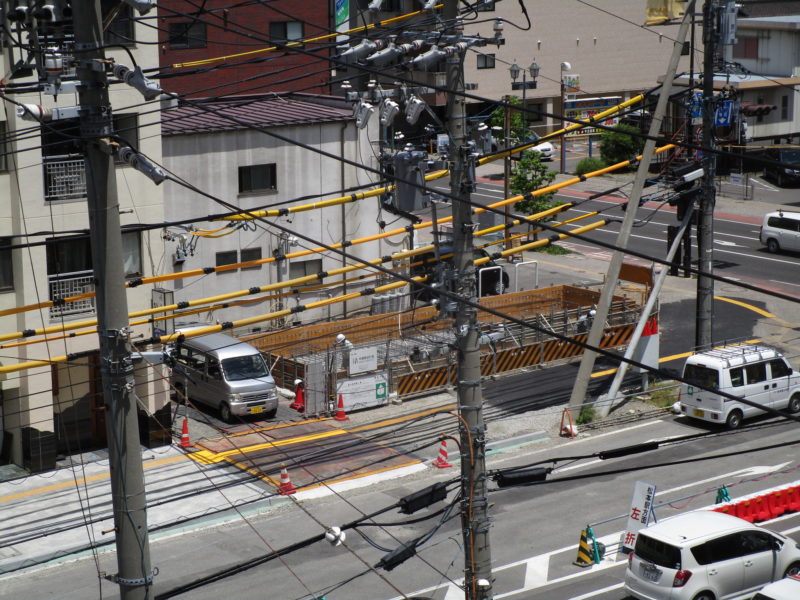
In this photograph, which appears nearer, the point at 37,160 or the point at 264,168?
the point at 37,160

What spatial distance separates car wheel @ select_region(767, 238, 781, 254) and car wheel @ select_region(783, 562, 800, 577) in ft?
90.4

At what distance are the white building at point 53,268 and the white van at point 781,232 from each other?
27.2 meters

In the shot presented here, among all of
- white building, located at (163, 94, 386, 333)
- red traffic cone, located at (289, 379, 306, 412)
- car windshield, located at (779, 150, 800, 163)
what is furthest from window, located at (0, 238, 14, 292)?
car windshield, located at (779, 150, 800, 163)

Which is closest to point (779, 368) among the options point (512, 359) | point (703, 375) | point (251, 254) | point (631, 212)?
point (703, 375)

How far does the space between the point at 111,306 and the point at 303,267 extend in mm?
24146

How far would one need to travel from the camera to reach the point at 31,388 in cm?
2281

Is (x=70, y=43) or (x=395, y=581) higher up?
(x=70, y=43)

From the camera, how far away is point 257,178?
32.2 m

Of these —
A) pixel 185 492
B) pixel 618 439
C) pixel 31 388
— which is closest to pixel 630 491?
pixel 618 439

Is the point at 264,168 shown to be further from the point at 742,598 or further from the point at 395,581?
the point at 742,598

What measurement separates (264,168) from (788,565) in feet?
65.8

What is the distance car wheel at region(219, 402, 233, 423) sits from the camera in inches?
1014

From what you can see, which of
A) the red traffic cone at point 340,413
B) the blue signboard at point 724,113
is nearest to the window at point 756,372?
the blue signboard at point 724,113

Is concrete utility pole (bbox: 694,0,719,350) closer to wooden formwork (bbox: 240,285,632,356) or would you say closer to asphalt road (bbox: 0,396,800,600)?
asphalt road (bbox: 0,396,800,600)
